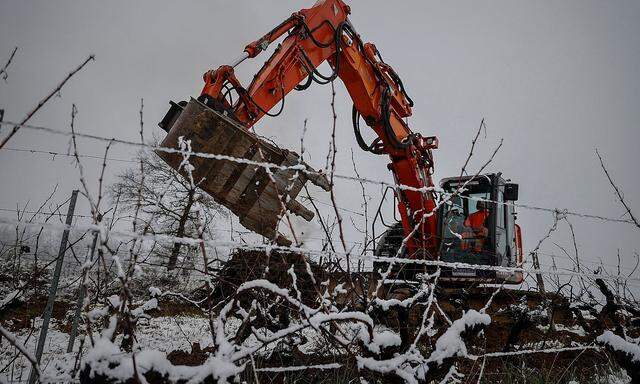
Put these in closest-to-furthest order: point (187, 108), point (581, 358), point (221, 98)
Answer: point (187, 108) → point (581, 358) → point (221, 98)

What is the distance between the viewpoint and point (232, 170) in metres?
3.41

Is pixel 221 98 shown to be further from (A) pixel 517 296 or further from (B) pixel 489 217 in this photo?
(A) pixel 517 296

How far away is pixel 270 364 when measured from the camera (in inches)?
108

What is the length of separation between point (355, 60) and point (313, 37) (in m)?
0.91

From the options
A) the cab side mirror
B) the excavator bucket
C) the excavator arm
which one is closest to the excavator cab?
the cab side mirror

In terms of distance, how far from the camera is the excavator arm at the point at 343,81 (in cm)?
409

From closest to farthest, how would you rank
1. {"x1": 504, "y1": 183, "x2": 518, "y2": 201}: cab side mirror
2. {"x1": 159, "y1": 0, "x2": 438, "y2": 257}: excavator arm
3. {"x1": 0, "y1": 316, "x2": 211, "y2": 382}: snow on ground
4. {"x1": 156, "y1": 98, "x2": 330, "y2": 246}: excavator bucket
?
{"x1": 0, "y1": 316, "x2": 211, "y2": 382}: snow on ground < {"x1": 156, "y1": 98, "x2": 330, "y2": 246}: excavator bucket < {"x1": 159, "y1": 0, "x2": 438, "y2": 257}: excavator arm < {"x1": 504, "y1": 183, "x2": 518, "y2": 201}: cab side mirror

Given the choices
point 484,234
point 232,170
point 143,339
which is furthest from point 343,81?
point 143,339

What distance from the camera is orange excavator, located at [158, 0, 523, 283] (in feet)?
11.0

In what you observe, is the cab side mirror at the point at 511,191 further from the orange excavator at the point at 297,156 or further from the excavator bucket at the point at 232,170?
the excavator bucket at the point at 232,170

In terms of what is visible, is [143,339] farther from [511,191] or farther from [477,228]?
[511,191]

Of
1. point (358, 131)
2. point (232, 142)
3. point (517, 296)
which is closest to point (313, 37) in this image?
point (358, 131)

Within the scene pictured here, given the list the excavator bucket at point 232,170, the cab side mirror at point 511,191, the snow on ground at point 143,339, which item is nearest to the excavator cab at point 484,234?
the cab side mirror at point 511,191

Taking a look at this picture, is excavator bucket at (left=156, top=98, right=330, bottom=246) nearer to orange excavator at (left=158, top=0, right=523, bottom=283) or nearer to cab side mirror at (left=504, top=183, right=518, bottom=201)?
orange excavator at (left=158, top=0, right=523, bottom=283)
